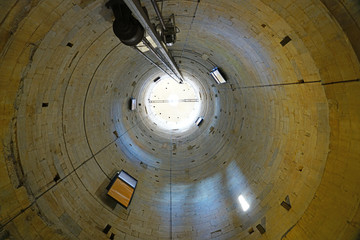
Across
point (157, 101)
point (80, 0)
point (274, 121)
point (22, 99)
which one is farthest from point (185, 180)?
point (157, 101)

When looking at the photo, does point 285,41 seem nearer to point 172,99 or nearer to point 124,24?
point 124,24

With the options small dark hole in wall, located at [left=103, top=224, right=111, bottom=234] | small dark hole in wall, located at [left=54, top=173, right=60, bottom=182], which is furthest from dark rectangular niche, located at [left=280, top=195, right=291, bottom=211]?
small dark hole in wall, located at [left=54, top=173, right=60, bottom=182]

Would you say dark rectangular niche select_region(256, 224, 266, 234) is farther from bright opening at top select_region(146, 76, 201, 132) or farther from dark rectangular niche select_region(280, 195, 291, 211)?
bright opening at top select_region(146, 76, 201, 132)

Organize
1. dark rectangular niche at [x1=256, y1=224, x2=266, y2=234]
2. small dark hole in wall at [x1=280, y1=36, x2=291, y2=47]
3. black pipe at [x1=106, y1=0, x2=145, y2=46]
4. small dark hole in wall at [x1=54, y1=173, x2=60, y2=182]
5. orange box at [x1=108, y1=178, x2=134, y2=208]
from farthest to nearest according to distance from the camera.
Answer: orange box at [x1=108, y1=178, x2=134, y2=208] < dark rectangular niche at [x1=256, y1=224, x2=266, y2=234] < small dark hole in wall at [x1=54, y1=173, x2=60, y2=182] < black pipe at [x1=106, y1=0, x2=145, y2=46] < small dark hole in wall at [x1=280, y1=36, x2=291, y2=47]

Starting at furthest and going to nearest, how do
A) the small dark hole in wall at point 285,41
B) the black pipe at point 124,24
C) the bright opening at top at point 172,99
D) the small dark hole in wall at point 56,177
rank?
the bright opening at top at point 172,99, the small dark hole in wall at point 56,177, the black pipe at point 124,24, the small dark hole in wall at point 285,41

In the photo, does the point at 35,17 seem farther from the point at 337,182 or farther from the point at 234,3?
the point at 337,182

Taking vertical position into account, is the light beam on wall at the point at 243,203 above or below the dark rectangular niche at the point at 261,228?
above

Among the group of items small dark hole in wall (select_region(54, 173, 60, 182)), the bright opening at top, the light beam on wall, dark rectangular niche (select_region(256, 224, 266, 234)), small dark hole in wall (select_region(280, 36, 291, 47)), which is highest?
small dark hole in wall (select_region(280, 36, 291, 47))

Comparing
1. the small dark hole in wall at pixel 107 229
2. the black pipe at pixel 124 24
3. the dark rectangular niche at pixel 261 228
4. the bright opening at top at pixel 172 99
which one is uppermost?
the black pipe at pixel 124 24

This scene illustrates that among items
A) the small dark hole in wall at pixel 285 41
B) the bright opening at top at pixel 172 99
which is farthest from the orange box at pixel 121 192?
the bright opening at top at pixel 172 99

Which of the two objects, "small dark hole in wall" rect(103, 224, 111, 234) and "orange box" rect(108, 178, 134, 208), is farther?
"orange box" rect(108, 178, 134, 208)

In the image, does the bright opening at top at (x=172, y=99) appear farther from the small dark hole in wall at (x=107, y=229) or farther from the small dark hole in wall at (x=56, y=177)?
the small dark hole in wall at (x=56, y=177)

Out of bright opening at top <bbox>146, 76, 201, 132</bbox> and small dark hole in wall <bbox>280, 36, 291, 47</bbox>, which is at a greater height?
small dark hole in wall <bbox>280, 36, 291, 47</bbox>

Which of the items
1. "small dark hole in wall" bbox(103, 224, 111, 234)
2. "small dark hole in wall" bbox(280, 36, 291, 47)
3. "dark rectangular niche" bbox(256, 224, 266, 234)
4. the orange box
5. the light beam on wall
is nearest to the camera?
"small dark hole in wall" bbox(280, 36, 291, 47)
